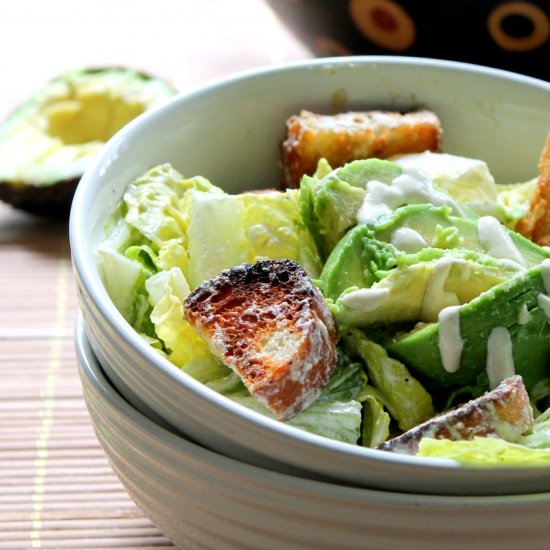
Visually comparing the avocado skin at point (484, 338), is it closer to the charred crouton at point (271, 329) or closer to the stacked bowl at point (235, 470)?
the charred crouton at point (271, 329)

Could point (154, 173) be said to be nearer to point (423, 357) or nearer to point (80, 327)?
point (80, 327)

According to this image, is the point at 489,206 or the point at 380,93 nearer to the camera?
the point at 489,206

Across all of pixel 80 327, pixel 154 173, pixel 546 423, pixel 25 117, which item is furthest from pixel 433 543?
pixel 25 117

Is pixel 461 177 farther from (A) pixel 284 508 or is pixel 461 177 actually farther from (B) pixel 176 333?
(A) pixel 284 508

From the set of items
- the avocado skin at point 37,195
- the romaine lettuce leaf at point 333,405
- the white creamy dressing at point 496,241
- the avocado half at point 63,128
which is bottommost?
the avocado skin at point 37,195

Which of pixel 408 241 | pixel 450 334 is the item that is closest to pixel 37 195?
pixel 408 241

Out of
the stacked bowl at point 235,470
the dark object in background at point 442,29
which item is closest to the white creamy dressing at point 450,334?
the stacked bowl at point 235,470
